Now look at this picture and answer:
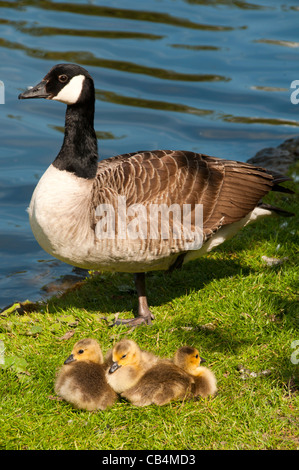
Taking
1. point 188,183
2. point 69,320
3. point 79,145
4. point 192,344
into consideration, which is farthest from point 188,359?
point 79,145

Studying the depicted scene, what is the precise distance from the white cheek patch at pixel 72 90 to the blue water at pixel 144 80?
3.12 metres

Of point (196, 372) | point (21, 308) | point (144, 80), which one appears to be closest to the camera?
point (196, 372)

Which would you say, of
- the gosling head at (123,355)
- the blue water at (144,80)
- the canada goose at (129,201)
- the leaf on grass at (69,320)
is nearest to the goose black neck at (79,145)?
the canada goose at (129,201)

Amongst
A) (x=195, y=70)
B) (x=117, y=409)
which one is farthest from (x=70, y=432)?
(x=195, y=70)

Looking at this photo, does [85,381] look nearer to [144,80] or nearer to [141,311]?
[141,311]

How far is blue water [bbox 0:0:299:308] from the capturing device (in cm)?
1096

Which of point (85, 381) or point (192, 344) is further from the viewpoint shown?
point (192, 344)

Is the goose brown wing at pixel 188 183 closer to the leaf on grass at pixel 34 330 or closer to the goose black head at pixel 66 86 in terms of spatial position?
the goose black head at pixel 66 86

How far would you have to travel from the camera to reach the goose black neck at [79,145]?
589 centimetres

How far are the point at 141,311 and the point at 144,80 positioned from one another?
28.8 ft

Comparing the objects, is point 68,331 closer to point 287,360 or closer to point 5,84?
point 287,360

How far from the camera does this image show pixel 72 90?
5.92 m

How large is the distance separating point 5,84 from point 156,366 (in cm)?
959

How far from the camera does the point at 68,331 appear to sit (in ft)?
18.5
